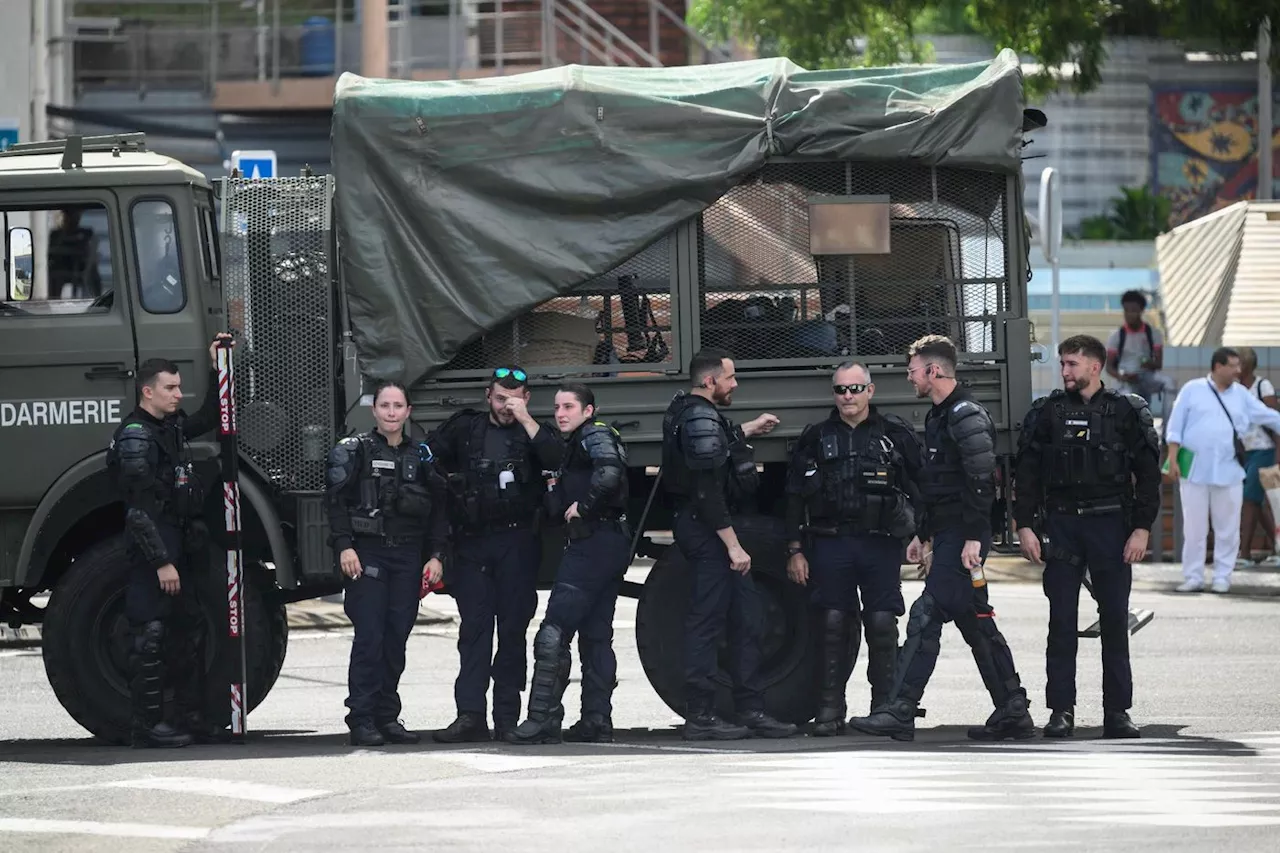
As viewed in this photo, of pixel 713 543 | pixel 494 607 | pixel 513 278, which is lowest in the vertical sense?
pixel 494 607

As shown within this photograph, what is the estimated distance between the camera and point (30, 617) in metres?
11.5

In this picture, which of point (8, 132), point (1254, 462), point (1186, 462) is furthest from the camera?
point (1254, 462)

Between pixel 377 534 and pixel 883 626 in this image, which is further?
pixel 883 626

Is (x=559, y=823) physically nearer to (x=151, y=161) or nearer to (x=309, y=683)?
(x=151, y=161)

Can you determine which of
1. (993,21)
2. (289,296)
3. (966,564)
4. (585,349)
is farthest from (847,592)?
(993,21)

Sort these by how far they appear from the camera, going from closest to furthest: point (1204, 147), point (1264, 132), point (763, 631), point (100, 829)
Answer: point (100, 829) → point (763, 631) → point (1264, 132) → point (1204, 147)

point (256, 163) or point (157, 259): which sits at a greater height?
point (256, 163)

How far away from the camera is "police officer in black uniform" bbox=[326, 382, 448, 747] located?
10797 millimetres

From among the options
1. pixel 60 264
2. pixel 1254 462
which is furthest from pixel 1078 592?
pixel 1254 462

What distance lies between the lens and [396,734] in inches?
432

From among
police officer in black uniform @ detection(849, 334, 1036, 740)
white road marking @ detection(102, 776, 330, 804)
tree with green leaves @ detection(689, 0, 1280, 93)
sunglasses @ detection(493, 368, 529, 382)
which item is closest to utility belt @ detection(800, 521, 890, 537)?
police officer in black uniform @ detection(849, 334, 1036, 740)

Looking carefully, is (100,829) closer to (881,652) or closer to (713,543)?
(713,543)

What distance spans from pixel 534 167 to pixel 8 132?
20.5 feet

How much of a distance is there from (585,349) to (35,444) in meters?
2.65
